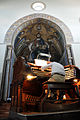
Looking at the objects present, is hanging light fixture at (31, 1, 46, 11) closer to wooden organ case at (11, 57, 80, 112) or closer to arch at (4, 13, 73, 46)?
arch at (4, 13, 73, 46)

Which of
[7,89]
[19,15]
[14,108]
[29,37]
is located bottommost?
[14,108]

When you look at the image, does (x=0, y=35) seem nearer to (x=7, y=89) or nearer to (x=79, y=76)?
(x=7, y=89)

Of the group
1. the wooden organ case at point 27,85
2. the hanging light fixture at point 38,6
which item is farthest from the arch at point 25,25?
the wooden organ case at point 27,85

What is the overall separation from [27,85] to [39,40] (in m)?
6.73

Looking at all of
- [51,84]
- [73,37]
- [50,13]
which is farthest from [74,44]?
[51,84]

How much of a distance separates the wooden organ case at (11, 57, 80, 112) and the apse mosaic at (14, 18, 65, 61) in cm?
444

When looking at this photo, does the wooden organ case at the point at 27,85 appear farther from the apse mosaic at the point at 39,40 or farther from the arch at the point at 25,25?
the apse mosaic at the point at 39,40

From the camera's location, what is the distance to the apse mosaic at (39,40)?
24.3 ft

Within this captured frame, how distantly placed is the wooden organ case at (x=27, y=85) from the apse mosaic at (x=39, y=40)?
444 cm

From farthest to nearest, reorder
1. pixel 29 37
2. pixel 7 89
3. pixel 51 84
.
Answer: pixel 29 37 → pixel 7 89 → pixel 51 84

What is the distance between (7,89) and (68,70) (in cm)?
339

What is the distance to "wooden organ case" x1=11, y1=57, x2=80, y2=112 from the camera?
234 centimetres

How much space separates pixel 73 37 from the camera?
6.45 meters

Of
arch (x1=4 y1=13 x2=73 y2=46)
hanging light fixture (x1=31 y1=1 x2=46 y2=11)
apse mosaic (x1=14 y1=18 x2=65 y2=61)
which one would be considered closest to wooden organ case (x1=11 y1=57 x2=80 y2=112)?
arch (x1=4 y1=13 x2=73 y2=46)
